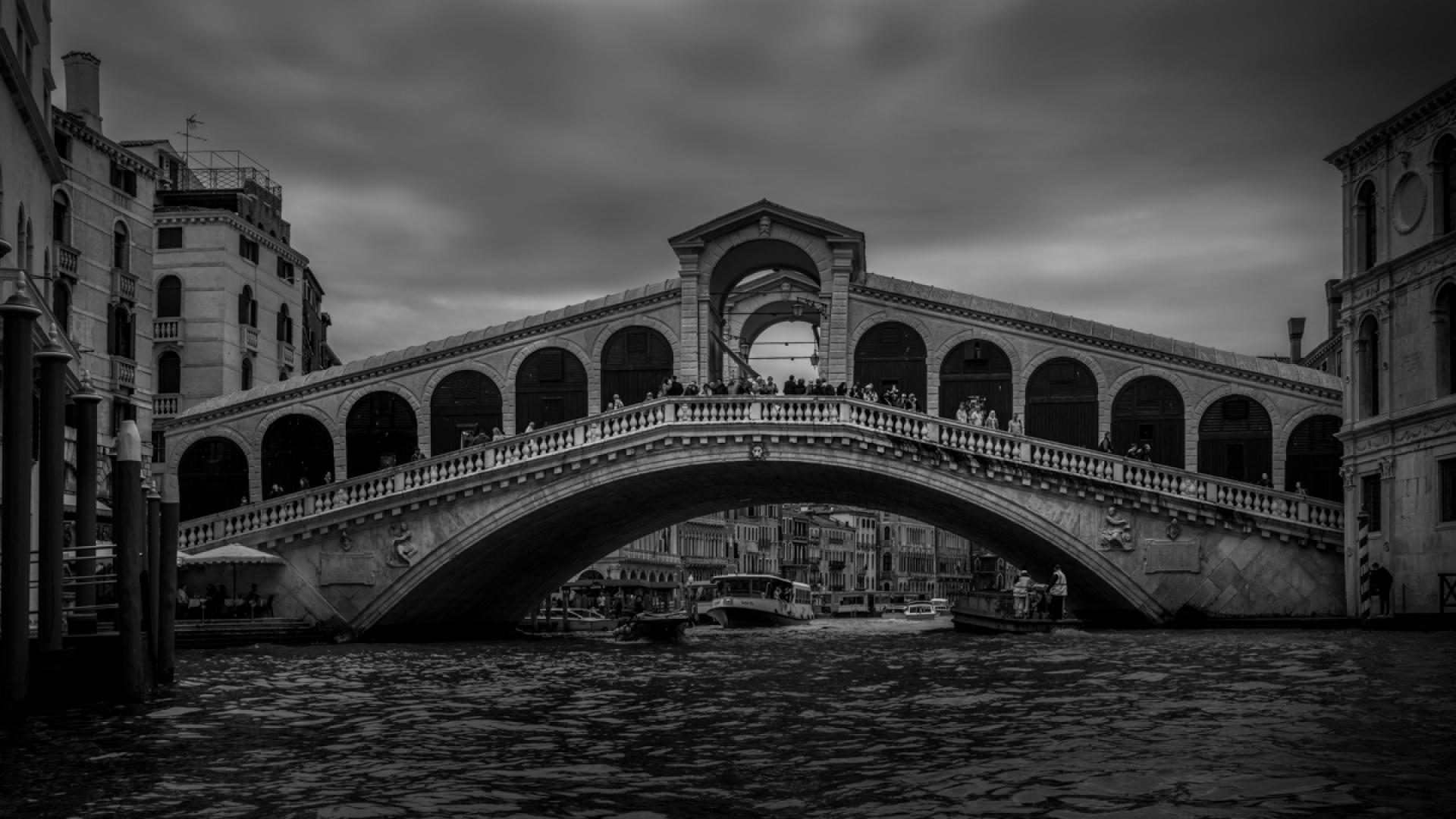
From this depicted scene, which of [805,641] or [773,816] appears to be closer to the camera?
[773,816]

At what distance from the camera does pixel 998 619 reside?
121 feet

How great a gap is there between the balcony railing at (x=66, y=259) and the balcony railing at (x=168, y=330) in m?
8.39

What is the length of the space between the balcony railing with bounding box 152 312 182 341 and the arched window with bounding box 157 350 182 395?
41cm

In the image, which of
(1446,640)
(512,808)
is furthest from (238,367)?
(512,808)

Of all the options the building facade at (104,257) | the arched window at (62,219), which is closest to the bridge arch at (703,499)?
the building facade at (104,257)

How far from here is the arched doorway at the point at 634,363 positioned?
40781mm

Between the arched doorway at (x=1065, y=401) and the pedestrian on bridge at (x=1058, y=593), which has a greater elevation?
the arched doorway at (x=1065, y=401)

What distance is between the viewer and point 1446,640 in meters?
24.4

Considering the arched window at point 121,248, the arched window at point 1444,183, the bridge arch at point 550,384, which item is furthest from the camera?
the bridge arch at point 550,384

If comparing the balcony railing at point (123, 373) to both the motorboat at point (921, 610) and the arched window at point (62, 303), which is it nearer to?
the arched window at point (62, 303)

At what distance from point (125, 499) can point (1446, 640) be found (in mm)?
18568

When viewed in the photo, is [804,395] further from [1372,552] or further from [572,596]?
[572,596]

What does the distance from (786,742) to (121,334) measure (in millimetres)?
30007

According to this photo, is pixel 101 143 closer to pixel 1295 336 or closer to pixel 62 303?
pixel 62 303
